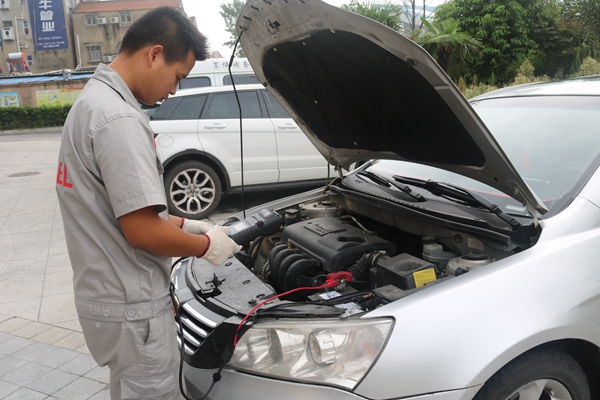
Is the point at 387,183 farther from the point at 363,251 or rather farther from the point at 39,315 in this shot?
the point at 39,315

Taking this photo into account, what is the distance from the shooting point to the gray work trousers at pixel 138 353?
174cm

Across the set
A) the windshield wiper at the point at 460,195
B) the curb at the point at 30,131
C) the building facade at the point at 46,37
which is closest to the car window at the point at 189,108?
the windshield wiper at the point at 460,195

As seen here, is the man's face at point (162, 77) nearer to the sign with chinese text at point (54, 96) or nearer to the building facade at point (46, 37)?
the sign with chinese text at point (54, 96)

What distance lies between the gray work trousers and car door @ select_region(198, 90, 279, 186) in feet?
17.1

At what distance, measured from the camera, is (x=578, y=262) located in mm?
1928

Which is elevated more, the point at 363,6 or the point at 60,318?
the point at 363,6

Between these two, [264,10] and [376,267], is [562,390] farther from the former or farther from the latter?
[264,10]

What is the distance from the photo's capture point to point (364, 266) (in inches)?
93.1

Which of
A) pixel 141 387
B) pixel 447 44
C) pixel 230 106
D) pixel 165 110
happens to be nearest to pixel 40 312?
pixel 141 387

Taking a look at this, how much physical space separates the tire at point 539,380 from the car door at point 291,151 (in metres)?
5.37

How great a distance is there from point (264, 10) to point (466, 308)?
1.52 metres

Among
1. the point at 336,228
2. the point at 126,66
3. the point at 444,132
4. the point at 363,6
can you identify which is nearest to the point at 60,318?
the point at 336,228

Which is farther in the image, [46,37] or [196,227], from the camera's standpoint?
[46,37]

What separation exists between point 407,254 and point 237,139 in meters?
5.00
